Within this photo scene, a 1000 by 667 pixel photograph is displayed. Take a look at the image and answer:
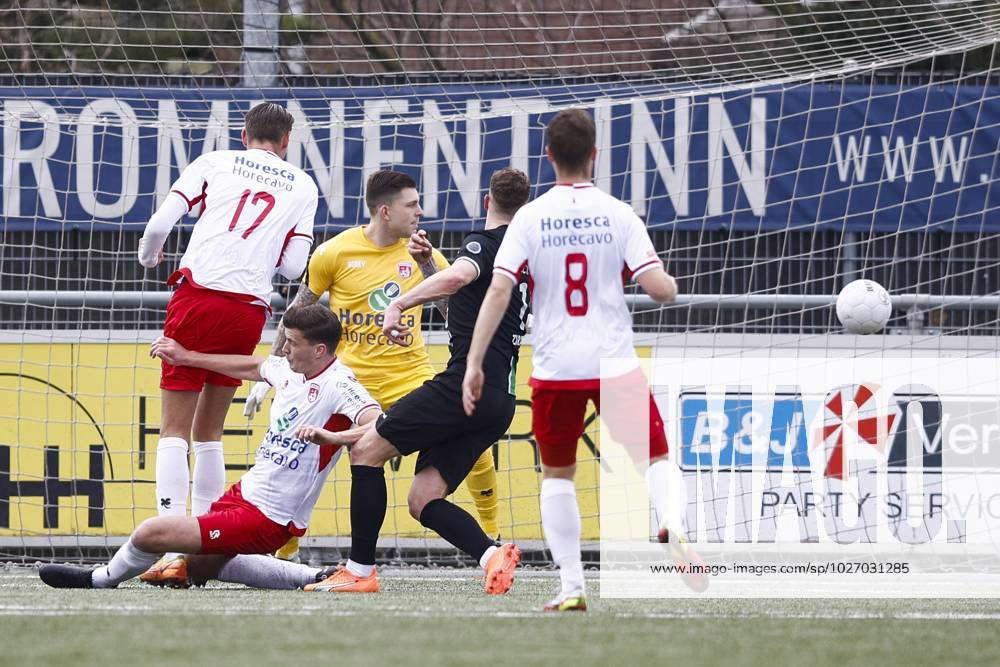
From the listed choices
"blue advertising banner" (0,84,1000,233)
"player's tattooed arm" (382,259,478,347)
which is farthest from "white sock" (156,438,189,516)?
"blue advertising banner" (0,84,1000,233)

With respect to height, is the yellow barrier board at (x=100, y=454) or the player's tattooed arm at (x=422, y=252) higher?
the player's tattooed arm at (x=422, y=252)

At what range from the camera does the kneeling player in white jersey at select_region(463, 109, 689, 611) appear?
15.2ft

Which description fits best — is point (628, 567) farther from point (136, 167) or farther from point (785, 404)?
point (136, 167)

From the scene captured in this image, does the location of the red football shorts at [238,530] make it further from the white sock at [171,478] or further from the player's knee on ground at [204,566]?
the white sock at [171,478]

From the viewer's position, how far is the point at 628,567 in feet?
25.5

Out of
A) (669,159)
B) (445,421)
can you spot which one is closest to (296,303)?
(445,421)

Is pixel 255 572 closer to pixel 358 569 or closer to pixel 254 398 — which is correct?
pixel 358 569

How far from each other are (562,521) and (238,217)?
2.27 metres

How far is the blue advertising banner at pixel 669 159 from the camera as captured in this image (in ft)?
28.6

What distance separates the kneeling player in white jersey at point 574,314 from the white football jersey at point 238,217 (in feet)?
5.87

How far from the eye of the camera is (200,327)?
598cm

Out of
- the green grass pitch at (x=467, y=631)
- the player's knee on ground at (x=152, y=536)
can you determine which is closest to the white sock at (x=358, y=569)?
the green grass pitch at (x=467, y=631)

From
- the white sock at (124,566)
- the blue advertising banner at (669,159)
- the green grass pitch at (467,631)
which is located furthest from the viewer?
the blue advertising banner at (669,159)

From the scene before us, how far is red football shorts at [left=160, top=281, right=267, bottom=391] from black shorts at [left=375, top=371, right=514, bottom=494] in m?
0.92
